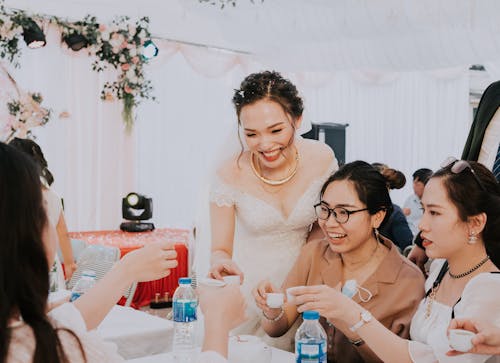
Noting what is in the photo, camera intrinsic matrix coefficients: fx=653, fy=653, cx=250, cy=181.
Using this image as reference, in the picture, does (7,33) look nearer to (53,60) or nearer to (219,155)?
(53,60)

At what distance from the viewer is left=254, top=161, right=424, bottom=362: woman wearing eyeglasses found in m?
2.19

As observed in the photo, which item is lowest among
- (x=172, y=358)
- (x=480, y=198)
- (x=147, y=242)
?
(x=147, y=242)

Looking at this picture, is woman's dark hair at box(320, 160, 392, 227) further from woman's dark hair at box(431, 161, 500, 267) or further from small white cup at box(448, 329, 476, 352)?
small white cup at box(448, 329, 476, 352)

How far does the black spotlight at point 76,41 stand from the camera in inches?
251

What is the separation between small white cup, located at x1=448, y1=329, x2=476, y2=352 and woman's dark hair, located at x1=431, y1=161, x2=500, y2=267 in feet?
1.67

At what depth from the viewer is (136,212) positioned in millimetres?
6734

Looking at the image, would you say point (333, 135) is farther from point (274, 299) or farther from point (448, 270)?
point (274, 299)

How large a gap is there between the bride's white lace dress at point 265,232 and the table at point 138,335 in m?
0.30

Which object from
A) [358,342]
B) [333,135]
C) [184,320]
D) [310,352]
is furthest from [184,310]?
[333,135]

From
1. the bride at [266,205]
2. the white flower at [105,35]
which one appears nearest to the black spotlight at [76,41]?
the white flower at [105,35]

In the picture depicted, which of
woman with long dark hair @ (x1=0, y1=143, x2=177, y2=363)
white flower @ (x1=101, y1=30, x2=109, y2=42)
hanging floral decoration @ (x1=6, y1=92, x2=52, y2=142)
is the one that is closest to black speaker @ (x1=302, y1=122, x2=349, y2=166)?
white flower @ (x1=101, y1=30, x2=109, y2=42)

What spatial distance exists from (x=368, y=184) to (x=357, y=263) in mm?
286

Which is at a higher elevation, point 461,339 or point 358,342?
point 461,339

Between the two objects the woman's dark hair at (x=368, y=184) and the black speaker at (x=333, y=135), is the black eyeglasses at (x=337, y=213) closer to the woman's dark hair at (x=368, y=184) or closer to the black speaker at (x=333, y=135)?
the woman's dark hair at (x=368, y=184)
